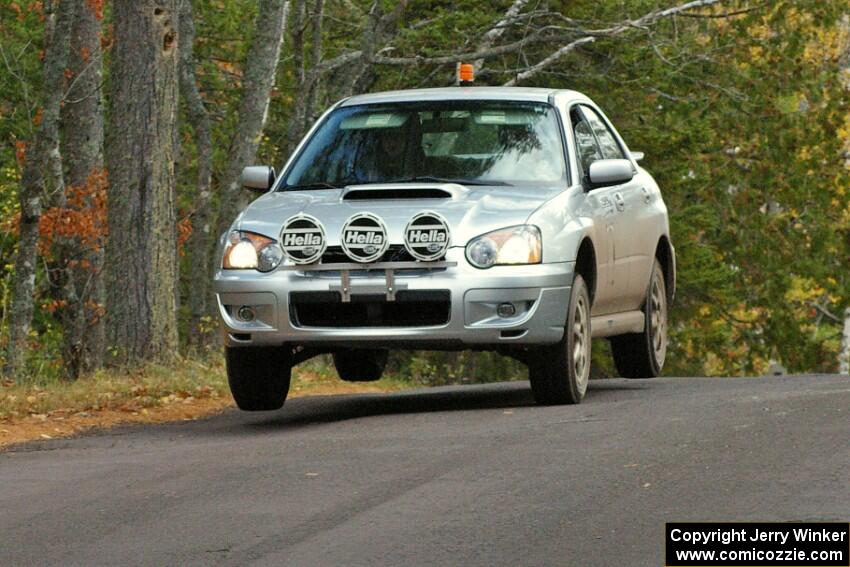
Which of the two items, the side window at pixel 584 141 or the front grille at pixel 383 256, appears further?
the side window at pixel 584 141

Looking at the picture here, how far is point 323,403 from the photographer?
1348 cm

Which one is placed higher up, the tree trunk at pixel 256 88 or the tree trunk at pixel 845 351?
the tree trunk at pixel 256 88

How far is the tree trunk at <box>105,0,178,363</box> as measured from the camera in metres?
16.2

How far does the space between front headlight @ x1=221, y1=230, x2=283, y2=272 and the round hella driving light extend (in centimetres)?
111

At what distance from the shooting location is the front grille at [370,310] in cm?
1100

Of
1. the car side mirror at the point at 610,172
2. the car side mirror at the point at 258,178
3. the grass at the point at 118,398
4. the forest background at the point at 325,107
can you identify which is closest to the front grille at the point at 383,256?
the car side mirror at the point at 258,178

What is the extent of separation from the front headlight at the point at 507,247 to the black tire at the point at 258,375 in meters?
1.61

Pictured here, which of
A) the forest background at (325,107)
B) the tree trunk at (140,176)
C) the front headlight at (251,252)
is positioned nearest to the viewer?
the front headlight at (251,252)

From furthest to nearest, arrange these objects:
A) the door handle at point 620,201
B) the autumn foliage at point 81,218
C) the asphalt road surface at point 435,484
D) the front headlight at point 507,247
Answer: the autumn foliage at point 81,218 → the door handle at point 620,201 → the front headlight at point 507,247 → the asphalt road surface at point 435,484

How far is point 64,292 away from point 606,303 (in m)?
11.9

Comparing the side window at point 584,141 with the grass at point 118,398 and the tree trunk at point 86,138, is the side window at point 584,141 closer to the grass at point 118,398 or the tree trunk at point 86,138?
the grass at point 118,398

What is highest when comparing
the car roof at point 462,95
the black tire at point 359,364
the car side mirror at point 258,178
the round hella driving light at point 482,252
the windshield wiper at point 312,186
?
the car roof at point 462,95

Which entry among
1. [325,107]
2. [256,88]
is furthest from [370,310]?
[325,107]

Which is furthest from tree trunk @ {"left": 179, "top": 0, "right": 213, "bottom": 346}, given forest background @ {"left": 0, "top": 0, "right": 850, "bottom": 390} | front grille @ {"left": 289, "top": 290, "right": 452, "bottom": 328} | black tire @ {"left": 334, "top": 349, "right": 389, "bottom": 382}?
front grille @ {"left": 289, "top": 290, "right": 452, "bottom": 328}
